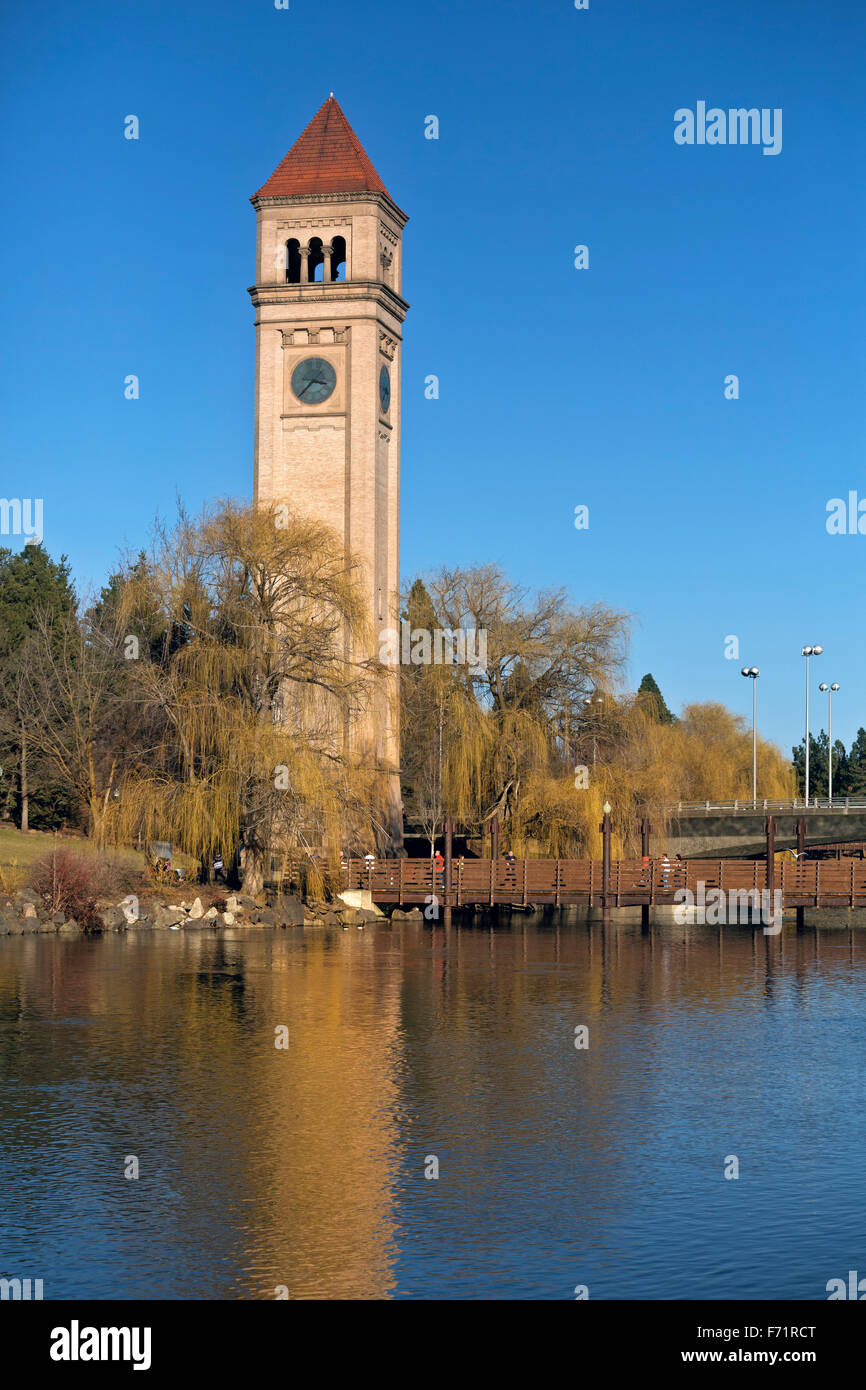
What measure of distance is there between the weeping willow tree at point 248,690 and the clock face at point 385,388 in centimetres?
1703

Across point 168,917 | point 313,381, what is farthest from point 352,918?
point 313,381

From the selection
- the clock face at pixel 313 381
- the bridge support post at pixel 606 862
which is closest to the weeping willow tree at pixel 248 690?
the bridge support post at pixel 606 862

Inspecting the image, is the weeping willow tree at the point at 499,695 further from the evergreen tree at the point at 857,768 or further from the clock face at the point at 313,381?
the evergreen tree at the point at 857,768

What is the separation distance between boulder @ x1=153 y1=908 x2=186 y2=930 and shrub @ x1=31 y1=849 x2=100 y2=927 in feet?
6.72

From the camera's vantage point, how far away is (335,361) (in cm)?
6919

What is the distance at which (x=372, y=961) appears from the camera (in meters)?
41.7

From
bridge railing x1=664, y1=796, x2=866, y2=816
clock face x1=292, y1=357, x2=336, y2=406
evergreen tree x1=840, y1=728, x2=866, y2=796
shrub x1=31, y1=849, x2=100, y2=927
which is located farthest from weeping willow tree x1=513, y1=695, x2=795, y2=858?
evergreen tree x1=840, y1=728, x2=866, y2=796

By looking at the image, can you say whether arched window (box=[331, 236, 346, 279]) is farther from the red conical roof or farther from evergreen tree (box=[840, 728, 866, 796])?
evergreen tree (box=[840, 728, 866, 796])

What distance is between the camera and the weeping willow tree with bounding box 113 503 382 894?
165 feet

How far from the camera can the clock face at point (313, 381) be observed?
69062 mm

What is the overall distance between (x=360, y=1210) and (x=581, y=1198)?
2532 mm
